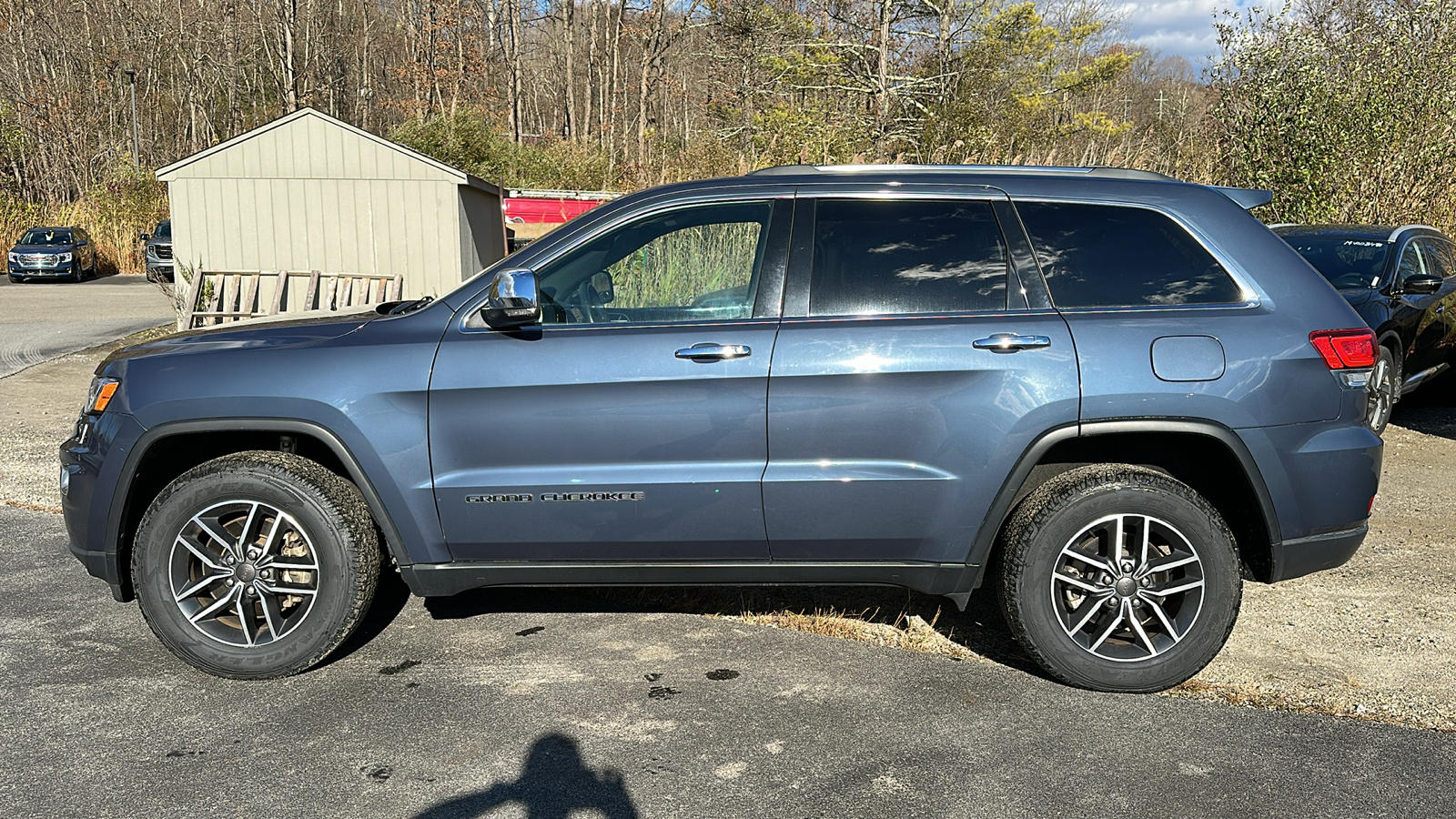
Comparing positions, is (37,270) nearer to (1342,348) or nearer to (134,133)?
(134,133)

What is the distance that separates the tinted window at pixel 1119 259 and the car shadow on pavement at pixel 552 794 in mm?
2168

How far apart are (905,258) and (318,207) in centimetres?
1259

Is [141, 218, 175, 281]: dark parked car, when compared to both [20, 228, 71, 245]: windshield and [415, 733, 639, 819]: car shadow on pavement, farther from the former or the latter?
[415, 733, 639, 819]: car shadow on pavement

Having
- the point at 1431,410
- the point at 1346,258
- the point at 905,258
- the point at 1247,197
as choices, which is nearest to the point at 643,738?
A: the point at 905,258

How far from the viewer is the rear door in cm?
375

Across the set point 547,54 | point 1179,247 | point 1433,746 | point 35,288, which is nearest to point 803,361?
point 1179,247

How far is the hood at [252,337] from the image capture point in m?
4.01

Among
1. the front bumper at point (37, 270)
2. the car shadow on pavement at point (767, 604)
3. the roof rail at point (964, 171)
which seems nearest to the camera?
the roof rail at point (964, 171)

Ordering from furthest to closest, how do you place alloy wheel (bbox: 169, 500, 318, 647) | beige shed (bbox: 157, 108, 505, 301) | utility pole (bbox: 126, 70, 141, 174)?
utility pole (bbox: 126, 70, 141, 174), beige shed (bbox: 157, 108, 505, 301), alloy wheel (bbox: 169, 500, 318, 647)

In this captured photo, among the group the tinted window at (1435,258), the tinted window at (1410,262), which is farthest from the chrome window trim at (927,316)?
the tinted window at (1435,258)

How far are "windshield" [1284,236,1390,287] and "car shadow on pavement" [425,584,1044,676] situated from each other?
5.70 metres

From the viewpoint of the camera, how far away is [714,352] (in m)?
3.79

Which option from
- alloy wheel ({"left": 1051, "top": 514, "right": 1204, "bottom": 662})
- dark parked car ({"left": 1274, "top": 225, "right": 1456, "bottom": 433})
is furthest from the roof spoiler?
dark parked car ({"left": 1274, "top": 225, "right": 1456, "bottom": 433})

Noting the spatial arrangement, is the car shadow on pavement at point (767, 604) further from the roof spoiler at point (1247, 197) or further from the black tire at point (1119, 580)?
the roof spoiler at point (1247, 197)
